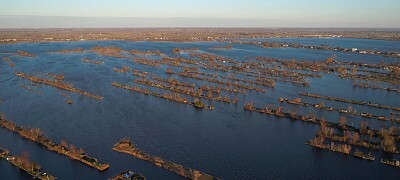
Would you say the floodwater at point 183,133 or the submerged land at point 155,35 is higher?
the submerged land at point 155,35

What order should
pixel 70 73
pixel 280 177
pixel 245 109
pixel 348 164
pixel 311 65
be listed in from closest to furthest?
pixel 280 177 < pixel 348 164 < pixel 245 109 < pixel 70 73 < pixel 311 65

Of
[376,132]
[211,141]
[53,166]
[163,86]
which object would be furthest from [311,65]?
[53,166]

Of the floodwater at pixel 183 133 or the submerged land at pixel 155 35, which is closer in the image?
the floodwater at pixel 183 133

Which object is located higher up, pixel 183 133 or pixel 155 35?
pixel 155 35

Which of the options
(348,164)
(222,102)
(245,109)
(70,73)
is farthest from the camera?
(70,73)

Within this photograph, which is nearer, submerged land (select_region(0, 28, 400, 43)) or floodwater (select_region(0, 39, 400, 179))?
floodwater (select_region(0, 39, 400, 179))

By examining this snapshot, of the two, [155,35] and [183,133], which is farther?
[155,35]

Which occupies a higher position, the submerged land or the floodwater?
the submerged land

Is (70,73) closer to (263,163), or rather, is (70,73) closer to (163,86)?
(163,86)
